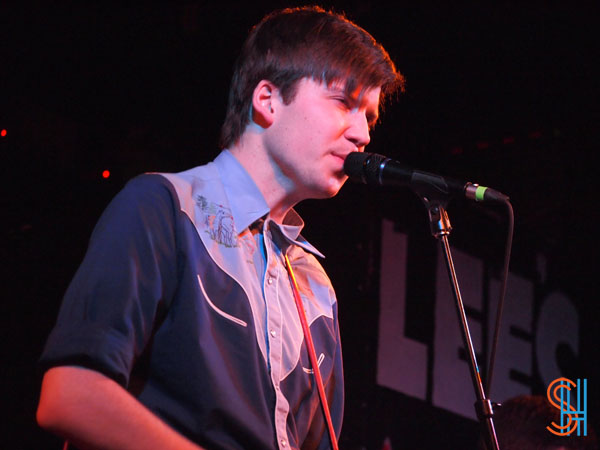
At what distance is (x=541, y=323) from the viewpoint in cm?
480

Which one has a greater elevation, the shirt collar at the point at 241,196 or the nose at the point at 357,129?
the nose at the point at 357,129

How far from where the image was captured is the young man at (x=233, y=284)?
1.32 meters

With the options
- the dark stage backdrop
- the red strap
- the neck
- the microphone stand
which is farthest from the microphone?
the dark stage backdrop

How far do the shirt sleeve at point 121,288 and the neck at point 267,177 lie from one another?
1.27 ft

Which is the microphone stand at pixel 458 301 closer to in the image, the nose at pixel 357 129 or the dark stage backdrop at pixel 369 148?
the nose at pixel 357 129

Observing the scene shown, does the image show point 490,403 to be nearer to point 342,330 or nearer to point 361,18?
point 342,330

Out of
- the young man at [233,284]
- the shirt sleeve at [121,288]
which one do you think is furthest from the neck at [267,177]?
the shirt sleeve at [121,288]

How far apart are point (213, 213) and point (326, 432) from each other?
745 millimetres

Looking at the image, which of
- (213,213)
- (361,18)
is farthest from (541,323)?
(213,213)

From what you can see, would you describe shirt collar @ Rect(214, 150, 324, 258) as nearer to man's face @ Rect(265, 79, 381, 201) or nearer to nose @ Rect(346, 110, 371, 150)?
man's face @ Rect(265, 79, 381, 201)

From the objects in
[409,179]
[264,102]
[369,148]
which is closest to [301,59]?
[264,102]

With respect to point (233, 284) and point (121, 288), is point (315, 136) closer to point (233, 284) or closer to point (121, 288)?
point (233, 284)

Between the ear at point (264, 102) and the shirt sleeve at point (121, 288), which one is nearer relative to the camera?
→ the shirt sleeve at point (121, 288)

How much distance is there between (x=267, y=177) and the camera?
6.35 feet
